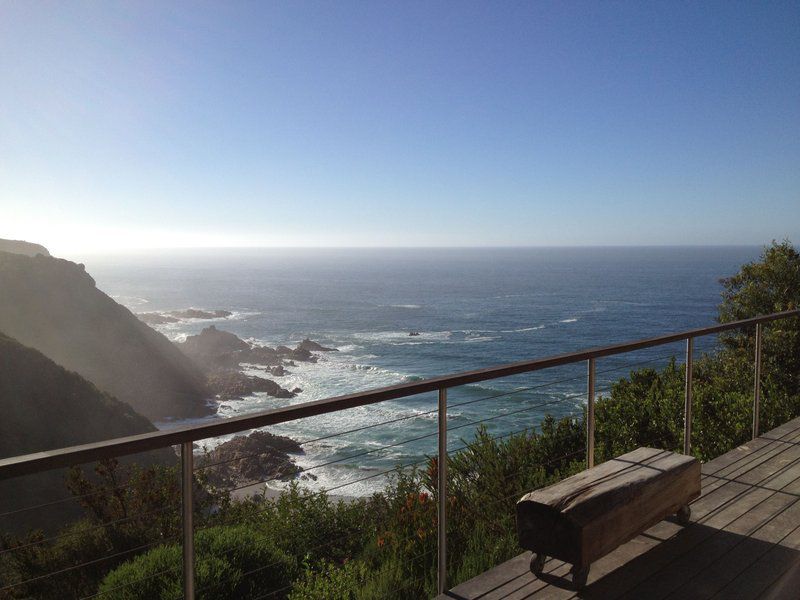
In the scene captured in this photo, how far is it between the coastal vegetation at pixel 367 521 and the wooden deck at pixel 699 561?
1.42ft

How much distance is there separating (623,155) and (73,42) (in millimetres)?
42905

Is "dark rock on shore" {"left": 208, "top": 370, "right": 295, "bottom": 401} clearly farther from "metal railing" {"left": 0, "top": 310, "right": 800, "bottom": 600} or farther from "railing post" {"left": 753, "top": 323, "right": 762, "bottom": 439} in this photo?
"metal railing" {"left": 0, "top": 310, "right": 800, "bottom": 600}

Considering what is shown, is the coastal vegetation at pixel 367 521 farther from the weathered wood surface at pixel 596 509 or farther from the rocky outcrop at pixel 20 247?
the rocky outcrop at pixel 20 247

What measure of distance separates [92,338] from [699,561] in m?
39.8

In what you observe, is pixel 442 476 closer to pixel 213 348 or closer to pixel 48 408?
pixel 48 408

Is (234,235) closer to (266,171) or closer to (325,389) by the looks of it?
(266,171)

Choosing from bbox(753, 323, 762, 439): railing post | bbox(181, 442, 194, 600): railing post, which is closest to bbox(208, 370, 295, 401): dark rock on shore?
bbox(753, 323, 762, 439): railing post

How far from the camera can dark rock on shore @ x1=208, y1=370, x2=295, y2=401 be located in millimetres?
34906

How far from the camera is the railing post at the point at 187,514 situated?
5.36 feet

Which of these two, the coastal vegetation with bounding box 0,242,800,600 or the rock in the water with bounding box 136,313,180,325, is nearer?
the coastal vegetation with bounding box 0,242,800,600

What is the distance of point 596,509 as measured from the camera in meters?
2.25

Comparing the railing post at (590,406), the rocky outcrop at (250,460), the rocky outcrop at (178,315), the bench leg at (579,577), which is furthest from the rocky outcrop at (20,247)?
the bench leg at (579,577)

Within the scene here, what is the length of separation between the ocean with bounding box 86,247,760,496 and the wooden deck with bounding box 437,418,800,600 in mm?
980

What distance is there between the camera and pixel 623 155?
160ft
